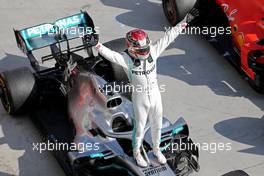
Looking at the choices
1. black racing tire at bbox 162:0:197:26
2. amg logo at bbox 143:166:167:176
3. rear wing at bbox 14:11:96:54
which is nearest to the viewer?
amg logo at bbox 143:166:167:176

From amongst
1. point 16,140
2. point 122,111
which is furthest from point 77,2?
point 122,111

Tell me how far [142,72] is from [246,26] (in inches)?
123

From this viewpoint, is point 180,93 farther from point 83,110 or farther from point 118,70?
point 83,110

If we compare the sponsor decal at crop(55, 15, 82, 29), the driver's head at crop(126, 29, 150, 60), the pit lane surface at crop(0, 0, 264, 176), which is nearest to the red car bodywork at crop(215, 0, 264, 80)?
the pit lane surface at crop(0, 0, 264, 176)

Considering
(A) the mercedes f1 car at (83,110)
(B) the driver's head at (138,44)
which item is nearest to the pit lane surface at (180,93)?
(A) the mercedes f1 car at (83,110)

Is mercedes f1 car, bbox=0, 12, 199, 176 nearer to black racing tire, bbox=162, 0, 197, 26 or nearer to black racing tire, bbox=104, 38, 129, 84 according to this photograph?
black racing tire, bbox=104, 38, 129, 84

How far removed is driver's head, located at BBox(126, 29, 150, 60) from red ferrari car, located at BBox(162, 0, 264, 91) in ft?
9.01

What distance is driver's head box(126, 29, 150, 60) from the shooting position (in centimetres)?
658

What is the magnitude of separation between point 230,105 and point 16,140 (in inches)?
117

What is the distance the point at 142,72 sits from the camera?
6719 millimetres

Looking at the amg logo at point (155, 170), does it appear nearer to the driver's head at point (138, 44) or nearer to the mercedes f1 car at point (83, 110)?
the mercedes f1 car at point (83, 110)

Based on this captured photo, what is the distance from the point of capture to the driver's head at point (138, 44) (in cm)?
658

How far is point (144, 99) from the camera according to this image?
22.2ft

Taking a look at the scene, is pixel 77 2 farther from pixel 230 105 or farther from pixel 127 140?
pixel 127 140
